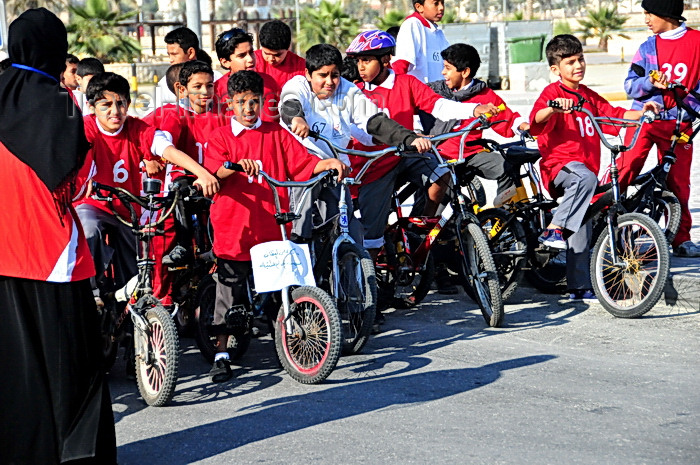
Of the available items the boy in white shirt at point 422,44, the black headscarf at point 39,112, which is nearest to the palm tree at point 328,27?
the boy in white shirt at point 422,44

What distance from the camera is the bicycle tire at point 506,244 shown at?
25.8 feet

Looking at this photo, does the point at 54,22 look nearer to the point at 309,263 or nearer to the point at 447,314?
the point at 309,263

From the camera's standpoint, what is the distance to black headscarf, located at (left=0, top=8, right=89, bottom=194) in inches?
165

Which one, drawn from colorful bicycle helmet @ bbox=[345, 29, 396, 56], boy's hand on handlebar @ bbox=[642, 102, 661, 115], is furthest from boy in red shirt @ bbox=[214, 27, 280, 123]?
boy's hand on handlebar @ bbox=[642, 102, 661, 115]

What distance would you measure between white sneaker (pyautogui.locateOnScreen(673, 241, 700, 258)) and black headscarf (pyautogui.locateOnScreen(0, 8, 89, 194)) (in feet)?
19.2

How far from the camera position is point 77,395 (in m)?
4.41

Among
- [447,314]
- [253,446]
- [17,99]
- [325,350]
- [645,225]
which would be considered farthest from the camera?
[447,314]

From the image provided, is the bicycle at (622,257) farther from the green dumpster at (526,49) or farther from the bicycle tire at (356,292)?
the green dumpster at (526,49)

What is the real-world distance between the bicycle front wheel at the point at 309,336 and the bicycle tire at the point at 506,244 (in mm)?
2161

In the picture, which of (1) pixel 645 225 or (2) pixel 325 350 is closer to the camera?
(2) pixel 325 350

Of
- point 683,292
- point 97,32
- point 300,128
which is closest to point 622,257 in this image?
point 683,292

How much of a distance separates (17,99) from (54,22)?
1.23 ft

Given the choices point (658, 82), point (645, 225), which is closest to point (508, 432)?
point (645, 225)

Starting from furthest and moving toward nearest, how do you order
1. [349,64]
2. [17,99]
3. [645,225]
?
[349,64]
[645,225]
[17,99]
